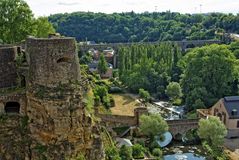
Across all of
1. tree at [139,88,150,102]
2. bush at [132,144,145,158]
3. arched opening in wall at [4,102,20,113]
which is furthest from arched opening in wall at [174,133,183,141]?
arched opening in wall at [4,102,20,113]

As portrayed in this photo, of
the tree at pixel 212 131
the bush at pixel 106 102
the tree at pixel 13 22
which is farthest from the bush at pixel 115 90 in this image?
the tree at pixel 212 131

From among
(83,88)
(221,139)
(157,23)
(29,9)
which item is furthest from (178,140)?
(157,23)

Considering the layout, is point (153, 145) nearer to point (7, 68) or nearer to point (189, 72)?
point (7, 68)

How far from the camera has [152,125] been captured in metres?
52.3

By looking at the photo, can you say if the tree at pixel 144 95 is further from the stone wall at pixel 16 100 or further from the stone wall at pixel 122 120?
the stone wall at pixel 16 100

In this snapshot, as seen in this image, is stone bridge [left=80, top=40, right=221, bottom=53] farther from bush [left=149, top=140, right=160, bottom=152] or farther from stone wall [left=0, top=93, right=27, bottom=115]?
stone wall [left=0, top=93, right=27, bottom=115]

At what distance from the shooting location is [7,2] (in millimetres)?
53594

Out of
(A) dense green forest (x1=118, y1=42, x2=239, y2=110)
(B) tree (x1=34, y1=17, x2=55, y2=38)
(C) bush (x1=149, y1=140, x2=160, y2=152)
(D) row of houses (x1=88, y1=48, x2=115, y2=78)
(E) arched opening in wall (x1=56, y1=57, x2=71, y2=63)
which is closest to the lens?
(E) arched opening in wall (x1=56, y1=57, x2=71, y2=63)

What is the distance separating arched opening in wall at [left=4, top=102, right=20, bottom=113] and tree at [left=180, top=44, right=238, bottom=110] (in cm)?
4305

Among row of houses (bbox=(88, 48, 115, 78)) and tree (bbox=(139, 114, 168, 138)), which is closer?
tree (bbox=(139, 114, 168, 138))

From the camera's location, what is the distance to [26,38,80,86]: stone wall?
29.4 metres

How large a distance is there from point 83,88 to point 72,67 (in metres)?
1.87

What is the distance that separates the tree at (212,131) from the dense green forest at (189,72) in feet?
49.9

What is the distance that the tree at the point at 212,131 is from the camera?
52125mm
